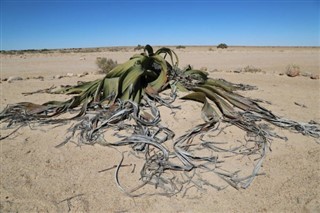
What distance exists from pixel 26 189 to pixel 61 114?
1550 millimetres

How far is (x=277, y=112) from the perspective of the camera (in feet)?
14.0

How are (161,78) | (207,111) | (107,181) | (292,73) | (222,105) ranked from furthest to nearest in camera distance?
(292,73) < (161,78) < (222,105) < (207,111) < (107,181)

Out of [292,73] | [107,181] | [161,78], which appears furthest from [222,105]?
[292,73]

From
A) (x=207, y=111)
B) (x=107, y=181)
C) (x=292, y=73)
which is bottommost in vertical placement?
(x=107, y=181)

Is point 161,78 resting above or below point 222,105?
above

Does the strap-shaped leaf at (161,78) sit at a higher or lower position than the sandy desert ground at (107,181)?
higher

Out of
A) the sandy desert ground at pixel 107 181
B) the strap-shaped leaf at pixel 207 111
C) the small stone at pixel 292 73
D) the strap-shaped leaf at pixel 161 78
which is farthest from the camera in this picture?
the small stone at pixel 292 73

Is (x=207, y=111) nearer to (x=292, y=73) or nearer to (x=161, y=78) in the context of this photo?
(x=161, y=78)

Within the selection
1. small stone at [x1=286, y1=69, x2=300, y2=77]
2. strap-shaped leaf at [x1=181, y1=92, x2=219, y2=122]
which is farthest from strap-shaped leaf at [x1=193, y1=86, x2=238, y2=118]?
small stone at [x1=286, y1=69, x2=300, y2=77]

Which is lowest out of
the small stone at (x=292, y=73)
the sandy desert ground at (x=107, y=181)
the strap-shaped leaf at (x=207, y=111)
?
the sandy desert ground at (x=107, y=181)

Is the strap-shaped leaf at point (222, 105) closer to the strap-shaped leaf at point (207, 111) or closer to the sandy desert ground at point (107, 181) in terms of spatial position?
the strap-shaped leaf at point (207, 111)

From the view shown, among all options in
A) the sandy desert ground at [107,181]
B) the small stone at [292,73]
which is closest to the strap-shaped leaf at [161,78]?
the sandy desert ground at [107,181]

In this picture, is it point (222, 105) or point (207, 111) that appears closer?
point (207, 111)

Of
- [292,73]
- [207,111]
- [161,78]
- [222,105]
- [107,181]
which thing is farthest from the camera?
[292,73]
